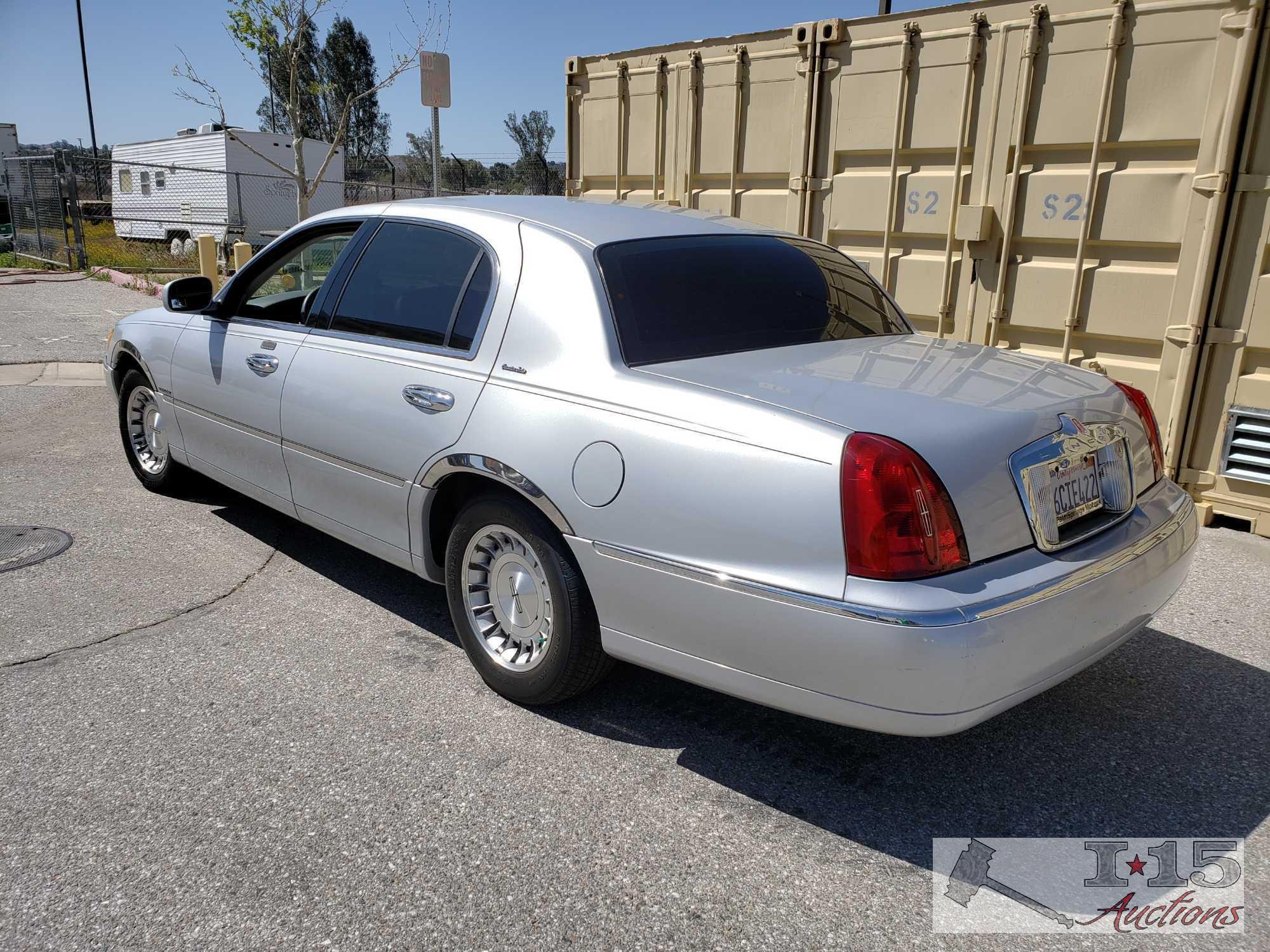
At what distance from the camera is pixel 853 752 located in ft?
10.3

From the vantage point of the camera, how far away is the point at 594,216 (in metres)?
3.63

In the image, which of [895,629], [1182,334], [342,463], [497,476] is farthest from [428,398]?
[1182,334]

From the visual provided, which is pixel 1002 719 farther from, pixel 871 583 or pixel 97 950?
pixel 97 950

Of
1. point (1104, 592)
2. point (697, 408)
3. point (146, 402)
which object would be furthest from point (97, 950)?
point (146, 402)

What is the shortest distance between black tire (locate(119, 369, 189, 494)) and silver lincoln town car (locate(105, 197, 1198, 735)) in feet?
4.43

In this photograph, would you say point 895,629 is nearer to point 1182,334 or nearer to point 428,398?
point 428,398

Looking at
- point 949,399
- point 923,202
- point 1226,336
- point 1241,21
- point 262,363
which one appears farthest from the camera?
point 923,202

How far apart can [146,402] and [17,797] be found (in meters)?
3.22

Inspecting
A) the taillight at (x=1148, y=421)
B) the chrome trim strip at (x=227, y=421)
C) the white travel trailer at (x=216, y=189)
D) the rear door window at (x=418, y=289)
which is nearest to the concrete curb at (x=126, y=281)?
the white travel trailer at (x=216, y=189)

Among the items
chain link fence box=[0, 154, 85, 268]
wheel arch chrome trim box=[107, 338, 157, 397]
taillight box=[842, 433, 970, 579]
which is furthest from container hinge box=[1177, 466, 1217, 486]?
chain link fence box=[0, 154, 85, 268]

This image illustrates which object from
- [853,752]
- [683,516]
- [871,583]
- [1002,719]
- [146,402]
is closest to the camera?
[871,583]

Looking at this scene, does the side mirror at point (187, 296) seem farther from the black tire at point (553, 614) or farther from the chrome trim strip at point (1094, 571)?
the chrome trim strip at point (1094, 571)
